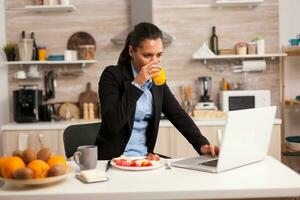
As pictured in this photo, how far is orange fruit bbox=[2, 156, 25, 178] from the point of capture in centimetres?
133

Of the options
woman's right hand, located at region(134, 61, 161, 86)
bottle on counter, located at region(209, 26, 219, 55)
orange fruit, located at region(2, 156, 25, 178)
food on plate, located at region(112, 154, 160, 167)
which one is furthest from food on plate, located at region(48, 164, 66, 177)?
bottle on counter, located at region(209, 26, 219, 55)

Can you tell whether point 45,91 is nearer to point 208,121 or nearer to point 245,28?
point 208,121

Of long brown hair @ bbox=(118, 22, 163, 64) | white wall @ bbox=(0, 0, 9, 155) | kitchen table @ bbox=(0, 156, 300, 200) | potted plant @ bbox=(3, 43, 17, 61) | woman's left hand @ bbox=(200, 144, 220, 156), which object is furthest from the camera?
white wall @ bbox=(0, 0, 9, 155)

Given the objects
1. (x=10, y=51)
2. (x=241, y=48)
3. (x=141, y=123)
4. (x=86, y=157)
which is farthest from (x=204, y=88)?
(x=86, y=157)

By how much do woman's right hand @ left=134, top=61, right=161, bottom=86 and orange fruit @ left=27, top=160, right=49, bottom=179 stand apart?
26.9 inches

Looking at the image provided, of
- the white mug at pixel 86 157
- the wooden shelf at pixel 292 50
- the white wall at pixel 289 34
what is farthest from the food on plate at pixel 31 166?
the white wall at pixel 289 34

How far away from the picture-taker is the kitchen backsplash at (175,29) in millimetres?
4031

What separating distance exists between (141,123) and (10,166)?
0.94 m

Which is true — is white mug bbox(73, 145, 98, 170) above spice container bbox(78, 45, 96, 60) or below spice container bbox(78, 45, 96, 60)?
below

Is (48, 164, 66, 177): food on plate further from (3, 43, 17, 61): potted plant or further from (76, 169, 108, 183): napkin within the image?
(3, 43, 17, 61): potted plant

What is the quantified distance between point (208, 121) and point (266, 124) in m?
1.95

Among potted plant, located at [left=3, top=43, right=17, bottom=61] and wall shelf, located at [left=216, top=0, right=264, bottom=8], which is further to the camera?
potted plant, located at [left=3, top=43, right=17, bottom=61]

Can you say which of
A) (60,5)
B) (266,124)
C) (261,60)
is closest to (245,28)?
(261,60)

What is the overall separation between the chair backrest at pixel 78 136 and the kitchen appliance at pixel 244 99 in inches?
70.4
